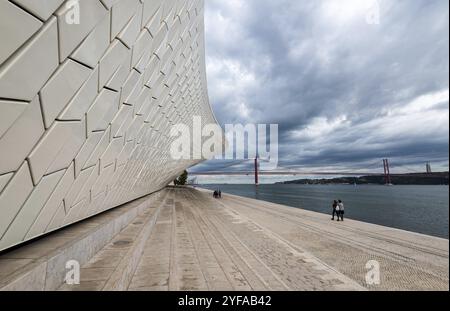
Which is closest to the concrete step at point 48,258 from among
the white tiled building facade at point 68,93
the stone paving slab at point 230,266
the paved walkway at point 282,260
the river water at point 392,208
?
the white tiled building facade at point 68,93

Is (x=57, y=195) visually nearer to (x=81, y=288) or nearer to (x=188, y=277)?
(x=81, y=288)

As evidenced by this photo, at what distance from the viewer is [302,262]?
22.7ft

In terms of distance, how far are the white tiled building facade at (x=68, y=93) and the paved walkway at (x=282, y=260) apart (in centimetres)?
253

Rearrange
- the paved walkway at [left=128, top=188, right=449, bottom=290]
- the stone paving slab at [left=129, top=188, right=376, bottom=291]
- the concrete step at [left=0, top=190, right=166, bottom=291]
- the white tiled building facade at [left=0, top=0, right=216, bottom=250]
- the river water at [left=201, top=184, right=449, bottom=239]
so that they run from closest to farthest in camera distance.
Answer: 1. the white tiled building facade at [left=0, top=0, right=216, bottom=250]
2. the concrete step at [left=0, top=190, right=166, bottom=291]
3. the stone paving slab at [left=129, top=188, right=376, bottom=291]
4. the paved walkway at [left=128, top=188, right=449, bottom=290]
5. the river water at [left=201, top=184, right=449, bottom=239]

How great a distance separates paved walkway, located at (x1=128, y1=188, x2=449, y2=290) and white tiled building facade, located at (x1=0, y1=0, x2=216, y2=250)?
253cm

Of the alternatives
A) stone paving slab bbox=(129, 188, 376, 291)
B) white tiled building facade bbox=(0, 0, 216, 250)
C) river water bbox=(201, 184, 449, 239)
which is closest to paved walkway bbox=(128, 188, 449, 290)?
stone paving slab bbox=(129, 188, 376, 291)

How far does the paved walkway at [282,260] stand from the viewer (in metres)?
5.39

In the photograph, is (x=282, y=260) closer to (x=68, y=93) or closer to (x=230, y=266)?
(x=230, y=266)

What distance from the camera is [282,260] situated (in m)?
7.05

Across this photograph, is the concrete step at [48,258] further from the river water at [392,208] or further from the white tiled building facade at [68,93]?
the river water at [392,208]

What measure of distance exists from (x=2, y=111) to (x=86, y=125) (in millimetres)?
2148

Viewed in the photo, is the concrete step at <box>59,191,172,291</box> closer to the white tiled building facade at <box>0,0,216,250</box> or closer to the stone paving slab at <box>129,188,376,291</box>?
the stone paving slab at <box>129,188,376,291</box>

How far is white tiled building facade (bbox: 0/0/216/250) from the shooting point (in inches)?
108

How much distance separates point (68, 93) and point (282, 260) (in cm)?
659
